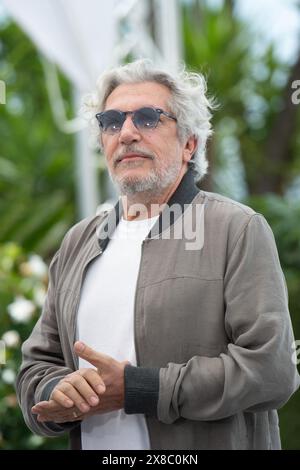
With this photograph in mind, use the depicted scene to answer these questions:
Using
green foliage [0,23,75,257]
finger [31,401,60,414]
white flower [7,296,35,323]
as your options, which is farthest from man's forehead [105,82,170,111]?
green foliage [0,23,75,257]

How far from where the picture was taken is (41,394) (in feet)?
6.72

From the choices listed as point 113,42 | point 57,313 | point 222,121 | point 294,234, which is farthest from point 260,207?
point 222,121

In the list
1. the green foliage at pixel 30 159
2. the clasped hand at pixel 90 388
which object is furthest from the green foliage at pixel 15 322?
the green foliage at pixel 30 159

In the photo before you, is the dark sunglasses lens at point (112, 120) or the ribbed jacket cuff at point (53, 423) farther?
the dark sunglasses lens at point (112, 120)

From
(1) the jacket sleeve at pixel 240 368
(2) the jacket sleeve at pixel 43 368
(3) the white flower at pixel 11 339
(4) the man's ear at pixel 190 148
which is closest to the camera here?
(1) the jacket sleeve at pixel 240 368

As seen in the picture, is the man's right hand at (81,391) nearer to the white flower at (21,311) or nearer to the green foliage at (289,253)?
the green foliage at (289,253)

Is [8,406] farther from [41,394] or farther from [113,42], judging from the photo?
[113,42]

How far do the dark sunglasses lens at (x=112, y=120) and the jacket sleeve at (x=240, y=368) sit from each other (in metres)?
0.47

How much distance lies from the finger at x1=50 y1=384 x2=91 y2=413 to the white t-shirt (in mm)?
163

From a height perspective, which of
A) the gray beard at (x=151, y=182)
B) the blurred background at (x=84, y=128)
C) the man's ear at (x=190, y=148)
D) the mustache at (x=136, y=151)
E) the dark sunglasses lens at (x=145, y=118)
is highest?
the blurred background at (x=84, y=128)

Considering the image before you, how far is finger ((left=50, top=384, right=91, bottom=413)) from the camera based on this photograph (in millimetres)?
1911

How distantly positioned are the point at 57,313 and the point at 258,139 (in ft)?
30.9

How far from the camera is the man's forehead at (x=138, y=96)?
6.99ft

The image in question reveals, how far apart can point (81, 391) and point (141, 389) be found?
137mm
